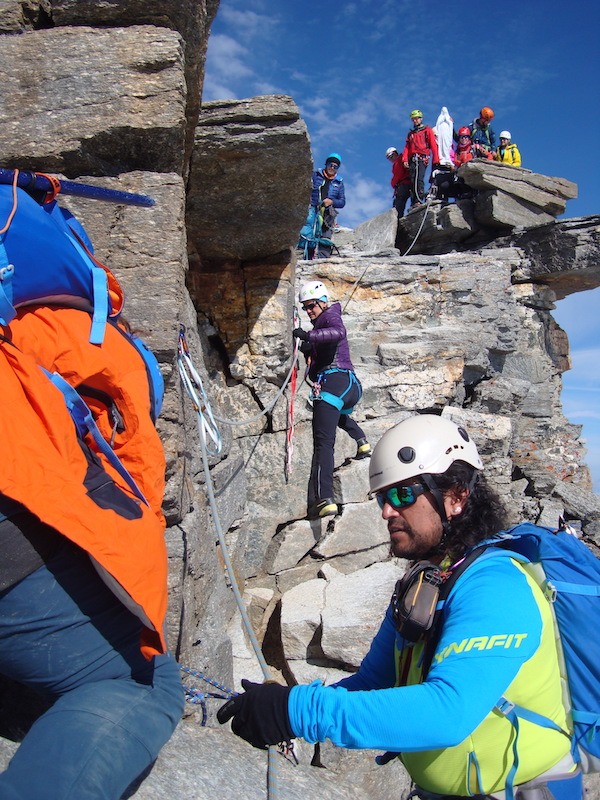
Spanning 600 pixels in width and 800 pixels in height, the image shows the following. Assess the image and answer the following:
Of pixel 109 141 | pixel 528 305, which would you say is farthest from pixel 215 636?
pixel 528 305

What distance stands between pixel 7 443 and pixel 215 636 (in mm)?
2739

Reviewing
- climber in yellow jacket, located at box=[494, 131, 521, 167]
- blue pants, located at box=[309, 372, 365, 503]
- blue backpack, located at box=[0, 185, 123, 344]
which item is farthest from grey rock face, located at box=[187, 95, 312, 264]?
climber in yellow jacket, located at box=[494, 131, 521, 167]

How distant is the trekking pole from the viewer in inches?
76.5

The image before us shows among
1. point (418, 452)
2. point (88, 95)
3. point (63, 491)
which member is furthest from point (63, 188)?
point (418, 452)

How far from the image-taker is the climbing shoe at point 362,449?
269 inches

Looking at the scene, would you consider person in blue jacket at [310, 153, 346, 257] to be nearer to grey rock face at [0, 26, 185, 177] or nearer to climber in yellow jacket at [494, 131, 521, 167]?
climber in yellow jacket at [494, 131, 521, 167]

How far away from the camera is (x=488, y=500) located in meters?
2.29

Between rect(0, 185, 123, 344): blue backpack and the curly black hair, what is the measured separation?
1.48m

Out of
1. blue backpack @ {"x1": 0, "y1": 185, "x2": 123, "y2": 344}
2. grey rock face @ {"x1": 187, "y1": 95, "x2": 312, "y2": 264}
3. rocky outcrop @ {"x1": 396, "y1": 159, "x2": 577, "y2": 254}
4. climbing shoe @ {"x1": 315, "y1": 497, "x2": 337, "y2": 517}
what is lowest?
climbing shoe @ {"x1": 315, "y1": 497, "x2": 337, "y2": 517}

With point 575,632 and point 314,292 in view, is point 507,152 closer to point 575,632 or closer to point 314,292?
point 314,292

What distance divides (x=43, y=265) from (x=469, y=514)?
71.6 inches

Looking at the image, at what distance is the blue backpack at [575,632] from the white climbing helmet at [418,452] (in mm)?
537

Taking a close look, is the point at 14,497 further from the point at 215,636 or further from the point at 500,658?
the point at 215,636

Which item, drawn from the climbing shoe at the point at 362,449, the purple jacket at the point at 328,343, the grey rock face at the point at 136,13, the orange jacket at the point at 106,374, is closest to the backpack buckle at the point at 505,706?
the orange jacket at the point at 106,374
